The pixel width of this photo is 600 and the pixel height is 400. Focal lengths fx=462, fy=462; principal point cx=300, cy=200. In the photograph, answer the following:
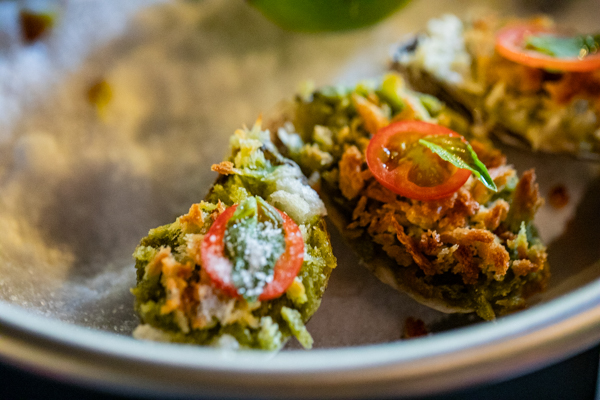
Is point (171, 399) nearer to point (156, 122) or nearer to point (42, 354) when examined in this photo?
point (42, 354)

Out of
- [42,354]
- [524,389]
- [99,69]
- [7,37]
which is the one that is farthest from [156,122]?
[524,389]

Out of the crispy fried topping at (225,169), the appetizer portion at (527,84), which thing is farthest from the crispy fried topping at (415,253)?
the appetizer portion at (527,84)

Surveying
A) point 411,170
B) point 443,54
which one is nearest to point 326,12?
point 443,54

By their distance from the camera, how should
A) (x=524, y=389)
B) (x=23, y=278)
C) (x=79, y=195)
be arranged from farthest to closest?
1. (x=79, y=195)
2. (x=23, y=278)
3. (x=524, y=389)

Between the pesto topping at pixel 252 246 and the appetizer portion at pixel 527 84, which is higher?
the pesto topping at pixel 252 246

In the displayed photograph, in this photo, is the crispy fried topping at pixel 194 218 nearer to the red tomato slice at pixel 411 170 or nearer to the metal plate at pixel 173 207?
the metal plate at pixel 173 207

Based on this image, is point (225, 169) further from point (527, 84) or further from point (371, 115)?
point (527, 84)

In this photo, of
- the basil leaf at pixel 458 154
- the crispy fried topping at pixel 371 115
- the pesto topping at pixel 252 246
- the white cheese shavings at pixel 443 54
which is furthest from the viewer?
the white cheese shavings at pixel 443 54
